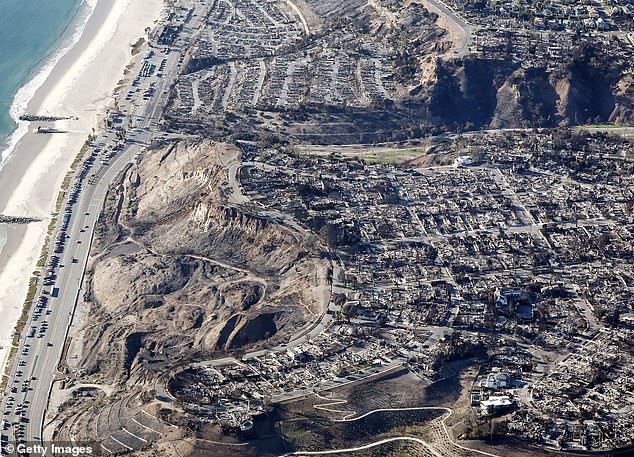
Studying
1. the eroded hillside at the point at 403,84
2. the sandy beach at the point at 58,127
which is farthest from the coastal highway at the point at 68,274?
the eroded hillside at the point at 403,84

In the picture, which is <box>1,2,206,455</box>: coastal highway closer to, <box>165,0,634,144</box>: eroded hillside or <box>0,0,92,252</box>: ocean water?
<box>165,0,634,144</box>: eroded hillside

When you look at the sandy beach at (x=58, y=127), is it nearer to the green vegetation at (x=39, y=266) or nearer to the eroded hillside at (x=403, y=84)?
the green vegetation at (x=39, y=266)

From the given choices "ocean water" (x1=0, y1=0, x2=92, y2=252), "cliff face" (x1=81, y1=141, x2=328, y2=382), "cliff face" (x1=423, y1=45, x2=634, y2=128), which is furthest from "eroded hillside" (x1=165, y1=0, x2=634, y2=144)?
"ocean water" (x1=0, y1=0, x2=92, y2=252)

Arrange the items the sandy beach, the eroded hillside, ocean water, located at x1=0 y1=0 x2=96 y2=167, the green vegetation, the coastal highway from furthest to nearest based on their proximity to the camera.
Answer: ocean water, located at x1=0 y1=0 x2=96 y2=167
the eroded hillside
the sandy beach
the green vegetation
the coastal highway

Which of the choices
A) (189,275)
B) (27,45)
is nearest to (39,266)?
(189,275)

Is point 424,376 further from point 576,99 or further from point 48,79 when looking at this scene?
point 48,79

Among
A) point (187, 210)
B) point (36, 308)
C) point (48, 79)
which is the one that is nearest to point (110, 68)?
point (48, 79)
